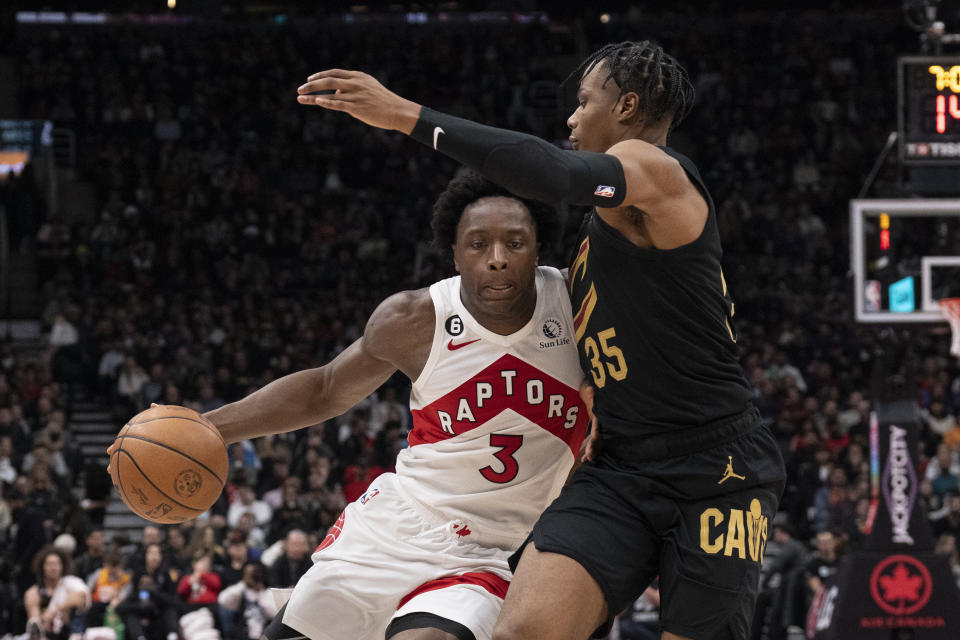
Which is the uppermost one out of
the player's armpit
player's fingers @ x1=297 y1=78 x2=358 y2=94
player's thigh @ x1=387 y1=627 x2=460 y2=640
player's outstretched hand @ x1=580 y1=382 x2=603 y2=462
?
player's fingers @ x1=297 y1=78 x2=358 y2=94

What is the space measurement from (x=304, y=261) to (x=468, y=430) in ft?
46.8

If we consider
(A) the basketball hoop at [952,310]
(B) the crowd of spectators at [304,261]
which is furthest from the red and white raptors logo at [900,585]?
(A) the basketball hoop at [952,310]

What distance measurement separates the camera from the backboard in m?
8.99

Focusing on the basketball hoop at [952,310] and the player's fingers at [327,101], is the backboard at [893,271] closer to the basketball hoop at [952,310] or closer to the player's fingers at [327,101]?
the basketball hoop at [952,310]

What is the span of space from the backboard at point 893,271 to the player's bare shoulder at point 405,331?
19.0ft

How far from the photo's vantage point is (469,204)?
13.0ft

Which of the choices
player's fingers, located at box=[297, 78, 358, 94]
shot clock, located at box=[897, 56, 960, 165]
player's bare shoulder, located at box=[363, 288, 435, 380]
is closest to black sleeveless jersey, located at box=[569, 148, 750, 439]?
player's bare shoulder, located at box=[363, 288, 435, 380]

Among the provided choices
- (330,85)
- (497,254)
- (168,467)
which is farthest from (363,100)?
(168,467)

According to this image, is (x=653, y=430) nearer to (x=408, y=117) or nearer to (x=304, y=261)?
(x=408, y=117)

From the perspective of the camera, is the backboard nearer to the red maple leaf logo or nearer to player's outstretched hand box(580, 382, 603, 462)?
the red maple leaf logo

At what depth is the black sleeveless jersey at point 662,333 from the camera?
346 centimetres

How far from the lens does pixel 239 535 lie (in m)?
10.7

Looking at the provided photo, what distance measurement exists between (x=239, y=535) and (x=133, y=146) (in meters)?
10.2

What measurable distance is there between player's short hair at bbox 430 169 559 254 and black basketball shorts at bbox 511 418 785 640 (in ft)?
2.87
